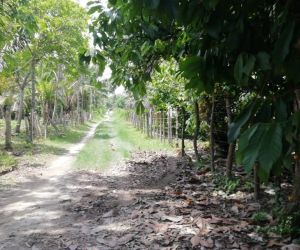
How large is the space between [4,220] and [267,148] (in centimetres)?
638

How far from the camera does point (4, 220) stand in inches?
279

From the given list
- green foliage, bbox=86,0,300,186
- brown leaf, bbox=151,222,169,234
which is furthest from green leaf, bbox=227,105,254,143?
brown leaf, bbox=151,222,169,234

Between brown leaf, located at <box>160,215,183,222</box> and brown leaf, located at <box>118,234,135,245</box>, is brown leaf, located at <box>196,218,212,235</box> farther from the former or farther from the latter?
brown leaf, located at <box>118,234,135,245</box>

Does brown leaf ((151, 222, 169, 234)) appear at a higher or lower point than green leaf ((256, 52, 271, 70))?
lower

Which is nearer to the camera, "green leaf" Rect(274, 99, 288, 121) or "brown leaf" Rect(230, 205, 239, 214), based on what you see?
"green leaf" Rect(274, 99, 288, 121)

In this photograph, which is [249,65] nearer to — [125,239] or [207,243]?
[207,243]

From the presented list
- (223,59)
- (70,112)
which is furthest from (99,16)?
(70,112)

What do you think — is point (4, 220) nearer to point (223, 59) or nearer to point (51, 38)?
point (223, 59)

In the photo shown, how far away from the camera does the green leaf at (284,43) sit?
203 cm

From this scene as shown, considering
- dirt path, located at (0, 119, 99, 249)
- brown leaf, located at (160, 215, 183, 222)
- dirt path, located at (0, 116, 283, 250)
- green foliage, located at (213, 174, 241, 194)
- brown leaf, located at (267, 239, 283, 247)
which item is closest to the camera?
brown leaf, located at (267, 239, 283, 247)

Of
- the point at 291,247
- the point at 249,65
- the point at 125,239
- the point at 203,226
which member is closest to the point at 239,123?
the point at 249,65

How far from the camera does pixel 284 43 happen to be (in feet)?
6.72

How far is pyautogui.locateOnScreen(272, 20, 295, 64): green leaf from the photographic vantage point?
203 cm

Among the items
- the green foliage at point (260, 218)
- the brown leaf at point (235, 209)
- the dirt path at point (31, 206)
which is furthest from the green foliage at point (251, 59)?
the dirt path at point (31, 206)
